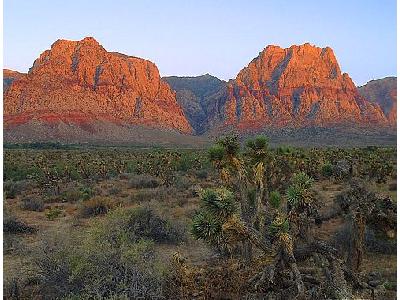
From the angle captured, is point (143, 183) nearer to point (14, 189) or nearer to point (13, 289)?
point (14, 189)

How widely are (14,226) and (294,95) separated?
145m

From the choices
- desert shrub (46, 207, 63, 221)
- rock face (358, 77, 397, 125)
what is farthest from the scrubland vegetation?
rock face (358, 77, 397, 125)

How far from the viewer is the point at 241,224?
8219mm

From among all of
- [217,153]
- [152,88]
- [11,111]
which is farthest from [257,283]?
[152,88]

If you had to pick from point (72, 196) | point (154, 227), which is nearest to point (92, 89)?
point (72, 196)

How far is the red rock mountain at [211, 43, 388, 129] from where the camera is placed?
14212 cm

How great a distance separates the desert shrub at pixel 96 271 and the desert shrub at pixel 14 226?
7.07m

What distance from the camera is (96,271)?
793 cm

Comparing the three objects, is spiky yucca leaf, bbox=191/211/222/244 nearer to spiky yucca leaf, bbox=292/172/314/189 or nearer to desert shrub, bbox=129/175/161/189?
spiky yucca leaf, bbox=292/172/314/189

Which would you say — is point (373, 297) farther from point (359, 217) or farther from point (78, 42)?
point (78, 42)

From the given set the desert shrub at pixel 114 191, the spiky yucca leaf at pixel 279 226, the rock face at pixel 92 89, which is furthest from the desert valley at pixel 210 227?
the rock face at pixel 92 89

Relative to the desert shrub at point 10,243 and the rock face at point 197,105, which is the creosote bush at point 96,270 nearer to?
the desert shrub at point 10,243

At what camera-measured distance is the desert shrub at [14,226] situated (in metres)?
14.9

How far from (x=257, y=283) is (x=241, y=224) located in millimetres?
1018
